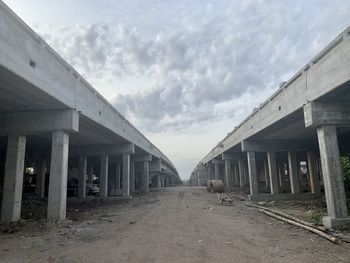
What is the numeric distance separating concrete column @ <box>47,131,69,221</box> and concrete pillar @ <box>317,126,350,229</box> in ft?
38.0

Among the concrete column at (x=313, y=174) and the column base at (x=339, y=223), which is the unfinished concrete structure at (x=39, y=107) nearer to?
the column base at (x=339, y=223)

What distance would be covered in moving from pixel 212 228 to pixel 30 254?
674 centimetres

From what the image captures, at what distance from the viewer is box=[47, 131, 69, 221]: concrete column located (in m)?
15.5

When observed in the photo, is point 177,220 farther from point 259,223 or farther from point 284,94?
point 284,94

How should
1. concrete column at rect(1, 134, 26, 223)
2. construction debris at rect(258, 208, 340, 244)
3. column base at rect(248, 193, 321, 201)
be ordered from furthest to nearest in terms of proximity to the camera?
column base at rect(248, 193, 321, 201) < concrete column at rect(1, 134, 26, 223) < construction debris at rect(258, 208, 340, 244)

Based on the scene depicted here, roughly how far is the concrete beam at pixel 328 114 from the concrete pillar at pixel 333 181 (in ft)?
1.09

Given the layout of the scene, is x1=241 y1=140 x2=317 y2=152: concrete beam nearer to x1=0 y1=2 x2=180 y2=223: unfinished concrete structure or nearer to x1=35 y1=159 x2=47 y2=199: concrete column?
Result: x1=0 y1=2 x2=180 y2=223: unfinished concrete structure

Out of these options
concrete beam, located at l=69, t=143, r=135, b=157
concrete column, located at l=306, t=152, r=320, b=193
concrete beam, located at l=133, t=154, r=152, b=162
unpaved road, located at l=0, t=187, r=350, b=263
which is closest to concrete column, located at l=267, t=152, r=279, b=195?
concrete column, located at l=306, t=152, r=320, b=193

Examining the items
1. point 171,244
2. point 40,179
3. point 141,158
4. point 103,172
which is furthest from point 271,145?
point 40,179

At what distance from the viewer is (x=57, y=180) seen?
15688mm

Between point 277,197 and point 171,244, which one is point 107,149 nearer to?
Answer: point 277,197

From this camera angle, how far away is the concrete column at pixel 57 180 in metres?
15.5

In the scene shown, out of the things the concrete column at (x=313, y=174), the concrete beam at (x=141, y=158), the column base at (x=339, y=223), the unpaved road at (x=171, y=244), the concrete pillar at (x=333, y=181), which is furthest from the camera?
the concrete beam at (x=141, y=158)

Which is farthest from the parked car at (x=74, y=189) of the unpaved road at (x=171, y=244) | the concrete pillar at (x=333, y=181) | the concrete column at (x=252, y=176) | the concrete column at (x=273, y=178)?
the concrete pillar at (x=333, y=181)
